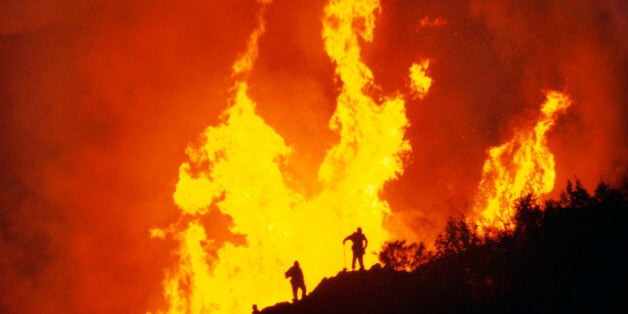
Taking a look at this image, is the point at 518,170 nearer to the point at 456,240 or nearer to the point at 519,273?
the point at 456,240

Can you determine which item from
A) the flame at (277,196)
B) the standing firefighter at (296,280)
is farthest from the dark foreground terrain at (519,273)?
the flame at (277,196)

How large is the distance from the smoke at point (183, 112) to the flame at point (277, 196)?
2132 mm

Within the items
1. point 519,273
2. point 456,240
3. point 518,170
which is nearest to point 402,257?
point 456,240

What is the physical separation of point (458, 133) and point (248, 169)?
55.6 feet

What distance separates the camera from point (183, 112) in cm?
3941

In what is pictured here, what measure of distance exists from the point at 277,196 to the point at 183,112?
34.9ft

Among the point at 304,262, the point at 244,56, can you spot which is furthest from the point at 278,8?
the point at 304,262

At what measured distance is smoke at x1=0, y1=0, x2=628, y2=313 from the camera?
3784 centimetres

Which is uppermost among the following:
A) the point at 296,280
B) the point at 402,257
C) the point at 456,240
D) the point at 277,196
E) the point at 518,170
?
the point at 518,170

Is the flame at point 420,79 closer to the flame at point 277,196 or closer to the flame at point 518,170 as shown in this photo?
the flame at point 277,196

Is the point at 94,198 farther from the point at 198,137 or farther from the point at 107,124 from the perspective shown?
the point at 198,137

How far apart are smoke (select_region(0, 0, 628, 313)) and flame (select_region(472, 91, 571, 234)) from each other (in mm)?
1516

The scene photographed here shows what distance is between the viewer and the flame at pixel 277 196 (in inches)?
1270

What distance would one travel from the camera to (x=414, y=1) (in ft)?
135
